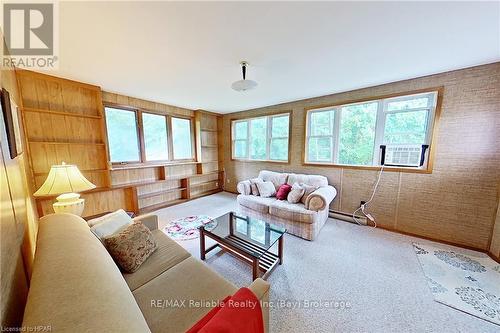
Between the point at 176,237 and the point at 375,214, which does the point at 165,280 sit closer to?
the point at 176,237

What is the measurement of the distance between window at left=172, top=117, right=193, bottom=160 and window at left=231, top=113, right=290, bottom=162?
1.22m

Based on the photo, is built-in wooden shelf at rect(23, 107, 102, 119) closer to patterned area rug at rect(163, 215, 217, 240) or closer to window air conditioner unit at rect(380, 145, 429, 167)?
patterned area rug at rect(163, 215, 217, 240)

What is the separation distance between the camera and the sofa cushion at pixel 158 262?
1.23 meters

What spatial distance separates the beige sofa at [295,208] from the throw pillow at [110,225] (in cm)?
195

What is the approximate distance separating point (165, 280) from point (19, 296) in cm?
68

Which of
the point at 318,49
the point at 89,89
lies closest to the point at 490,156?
the point at 318,49

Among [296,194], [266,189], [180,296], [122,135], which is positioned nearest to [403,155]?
[296,194]

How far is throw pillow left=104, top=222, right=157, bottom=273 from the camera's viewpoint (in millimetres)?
1289

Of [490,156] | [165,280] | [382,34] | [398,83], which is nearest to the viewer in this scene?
[165,280]

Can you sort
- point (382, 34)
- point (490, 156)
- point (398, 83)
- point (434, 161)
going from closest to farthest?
point (382, 34), point (490, 156), point (434, 161), point (398, 83)

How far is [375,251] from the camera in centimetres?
224

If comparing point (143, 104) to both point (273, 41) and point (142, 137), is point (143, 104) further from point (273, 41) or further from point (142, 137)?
point (273, 41)

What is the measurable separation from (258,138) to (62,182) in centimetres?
360

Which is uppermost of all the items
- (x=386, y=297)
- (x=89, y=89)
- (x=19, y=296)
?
(x=89, y=89)
